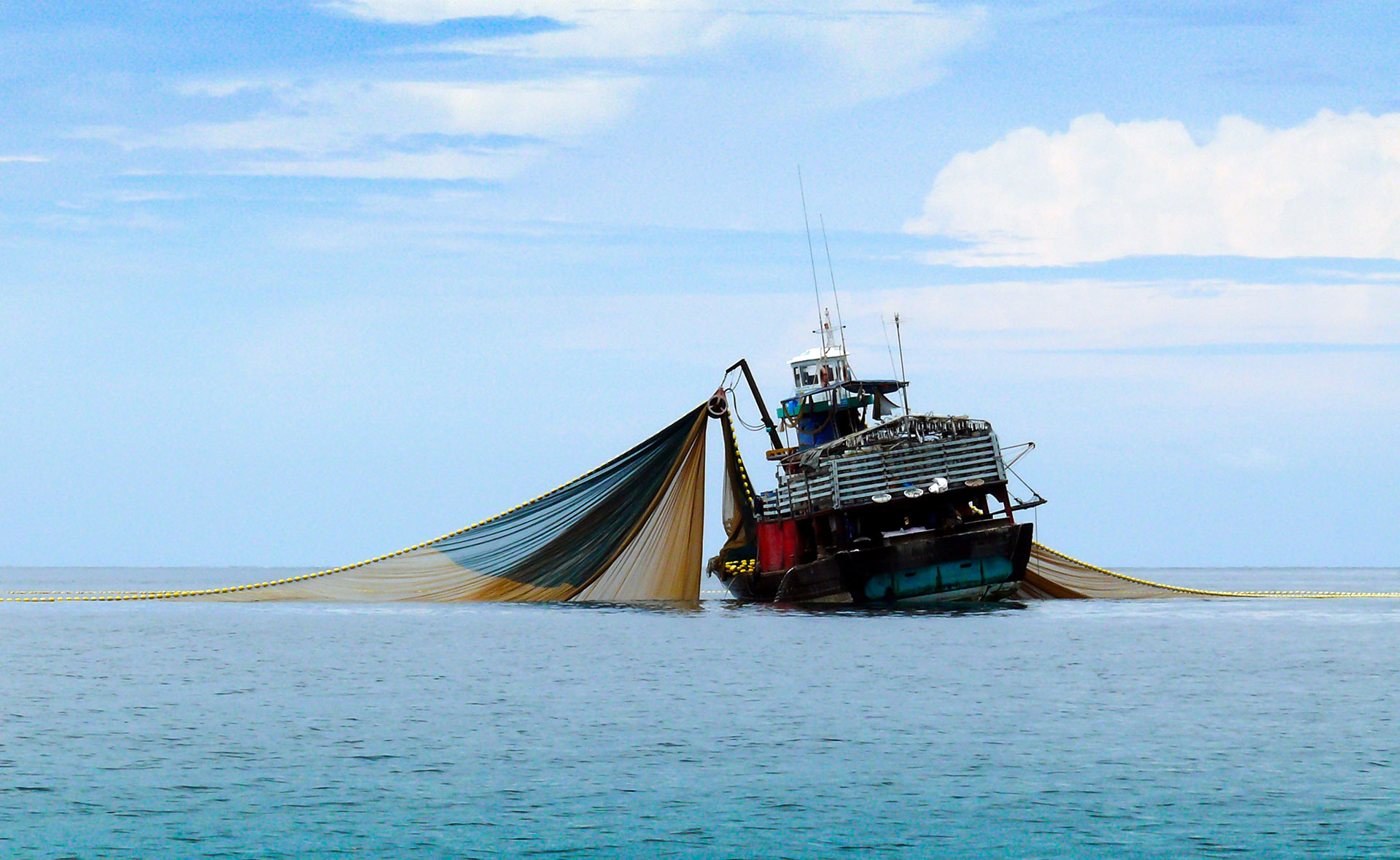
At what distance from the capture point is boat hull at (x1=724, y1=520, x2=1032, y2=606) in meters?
51.8

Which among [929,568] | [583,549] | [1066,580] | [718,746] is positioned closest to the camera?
[718,746]

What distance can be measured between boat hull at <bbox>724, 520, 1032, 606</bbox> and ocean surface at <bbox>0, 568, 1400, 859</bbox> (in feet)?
4.93

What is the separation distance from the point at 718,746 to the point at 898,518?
86.4 ft

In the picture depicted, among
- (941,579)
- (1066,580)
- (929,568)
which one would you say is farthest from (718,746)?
(1066,580)

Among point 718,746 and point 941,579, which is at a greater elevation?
point 941,579

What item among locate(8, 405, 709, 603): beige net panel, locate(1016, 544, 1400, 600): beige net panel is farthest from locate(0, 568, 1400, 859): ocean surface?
locate(1016, 544, 1400, 600): beige net panel

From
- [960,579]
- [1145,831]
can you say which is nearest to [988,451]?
[960,579]

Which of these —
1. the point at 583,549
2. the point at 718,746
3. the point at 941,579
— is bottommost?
the point at 718,746

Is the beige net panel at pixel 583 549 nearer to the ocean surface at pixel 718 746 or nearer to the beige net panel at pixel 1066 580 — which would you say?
the ocean surface at pixel 718 746

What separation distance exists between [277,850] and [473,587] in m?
36.9

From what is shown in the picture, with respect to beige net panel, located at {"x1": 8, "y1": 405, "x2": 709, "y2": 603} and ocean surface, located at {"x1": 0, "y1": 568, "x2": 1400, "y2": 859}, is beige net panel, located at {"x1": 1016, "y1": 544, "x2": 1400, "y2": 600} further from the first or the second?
beige net panel, located at {"x1": 8, "y1": 405, "x2": 709, "y2": 603}

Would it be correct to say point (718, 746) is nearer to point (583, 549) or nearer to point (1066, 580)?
point (583, 549)

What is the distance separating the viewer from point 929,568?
52.3m

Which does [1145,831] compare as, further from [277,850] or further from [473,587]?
[473,587]
